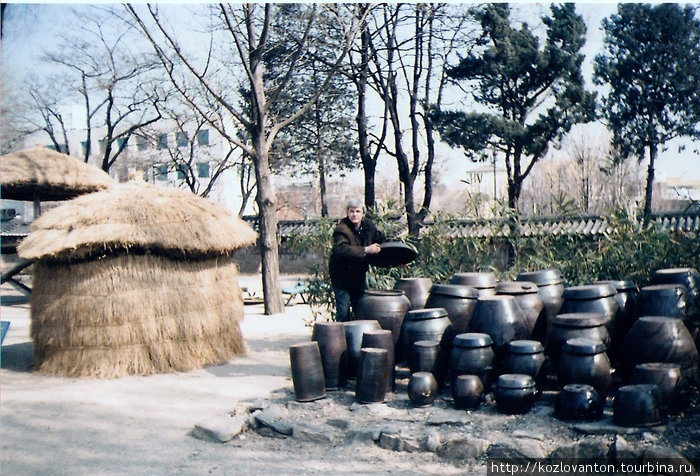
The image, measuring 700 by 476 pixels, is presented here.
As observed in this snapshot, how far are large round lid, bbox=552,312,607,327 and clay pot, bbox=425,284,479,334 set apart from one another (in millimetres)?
975

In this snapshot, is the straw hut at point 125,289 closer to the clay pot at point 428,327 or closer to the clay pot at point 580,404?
the clay pot at point 428,327

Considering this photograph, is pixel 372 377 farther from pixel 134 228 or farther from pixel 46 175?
pixel 46 175

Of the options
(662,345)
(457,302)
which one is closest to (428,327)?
(457,302)

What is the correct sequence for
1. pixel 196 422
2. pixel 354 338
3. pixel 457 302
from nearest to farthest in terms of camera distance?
pixel 196 422, pixel 354 338, pixel 457 302

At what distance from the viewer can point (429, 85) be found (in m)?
19.1

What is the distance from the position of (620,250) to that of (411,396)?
2.86 metres

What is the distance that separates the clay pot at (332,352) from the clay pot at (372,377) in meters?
0.40

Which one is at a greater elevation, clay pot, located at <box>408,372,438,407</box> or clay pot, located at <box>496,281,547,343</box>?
clay pot, located at <box>496,281,547,343</box>

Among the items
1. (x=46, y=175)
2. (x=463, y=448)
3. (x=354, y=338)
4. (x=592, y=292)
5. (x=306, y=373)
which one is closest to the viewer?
(x=463, y=448)

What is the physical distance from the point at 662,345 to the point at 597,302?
0.71m

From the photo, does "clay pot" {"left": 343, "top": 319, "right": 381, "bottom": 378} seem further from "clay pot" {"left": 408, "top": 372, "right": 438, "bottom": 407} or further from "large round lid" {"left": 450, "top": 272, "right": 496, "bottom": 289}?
"large round lid" {"left": 450, "top": 272, "right": 496, "bottom": 289}

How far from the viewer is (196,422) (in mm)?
4922

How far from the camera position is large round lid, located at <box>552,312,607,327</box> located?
465 centimetres

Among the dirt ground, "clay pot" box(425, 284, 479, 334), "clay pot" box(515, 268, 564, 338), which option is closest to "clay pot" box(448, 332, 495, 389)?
the dirt ground
